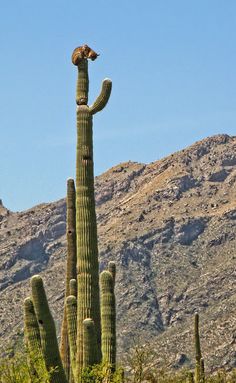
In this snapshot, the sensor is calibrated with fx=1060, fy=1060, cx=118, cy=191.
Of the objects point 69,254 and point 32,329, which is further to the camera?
point 69,254

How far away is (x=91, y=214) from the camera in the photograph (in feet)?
69.7

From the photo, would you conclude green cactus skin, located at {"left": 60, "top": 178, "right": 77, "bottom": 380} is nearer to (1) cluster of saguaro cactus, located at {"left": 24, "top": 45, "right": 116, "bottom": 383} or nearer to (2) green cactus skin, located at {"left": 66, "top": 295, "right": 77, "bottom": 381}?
(2) green cactus skin, located at {"left": 66, "top": 295, "right": 77, "bottom": 381}

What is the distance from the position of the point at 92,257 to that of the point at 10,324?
7102 inches

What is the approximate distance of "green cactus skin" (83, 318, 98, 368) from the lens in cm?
2030

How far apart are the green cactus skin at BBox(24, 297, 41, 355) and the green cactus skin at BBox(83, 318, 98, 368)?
1763 mm

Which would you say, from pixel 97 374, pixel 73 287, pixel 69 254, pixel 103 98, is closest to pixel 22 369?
pixel 73 287

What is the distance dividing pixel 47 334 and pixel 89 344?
47.5 inches

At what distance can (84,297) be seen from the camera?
20844mm

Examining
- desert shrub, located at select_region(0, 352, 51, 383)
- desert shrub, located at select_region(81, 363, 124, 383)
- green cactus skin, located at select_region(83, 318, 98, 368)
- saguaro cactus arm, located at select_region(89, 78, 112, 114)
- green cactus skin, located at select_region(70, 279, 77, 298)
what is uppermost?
saguaro cactus arm, located at select_region(89, 78, 112, 114)

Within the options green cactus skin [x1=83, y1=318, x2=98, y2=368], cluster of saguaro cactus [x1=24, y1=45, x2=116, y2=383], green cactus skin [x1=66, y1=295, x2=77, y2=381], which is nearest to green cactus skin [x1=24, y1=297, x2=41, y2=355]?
cluster of saguaro cactus [x1=24, y1=45, x2=116, y2=383]

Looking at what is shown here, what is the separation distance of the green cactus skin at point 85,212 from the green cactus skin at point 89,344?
0.20m

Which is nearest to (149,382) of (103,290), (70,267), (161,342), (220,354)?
(70,267)

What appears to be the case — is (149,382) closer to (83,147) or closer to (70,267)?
(70,267)

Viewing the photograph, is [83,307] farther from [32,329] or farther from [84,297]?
[32,329]
